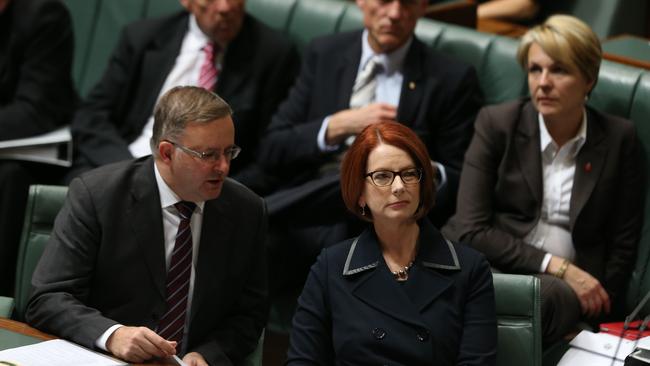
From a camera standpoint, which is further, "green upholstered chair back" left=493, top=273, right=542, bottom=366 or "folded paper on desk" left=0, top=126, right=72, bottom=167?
"folded paper on desk" left=0, top=126, right=72, bottom=167

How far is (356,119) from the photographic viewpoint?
4148mm

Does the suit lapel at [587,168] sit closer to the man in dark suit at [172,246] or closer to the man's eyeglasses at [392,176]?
the man's eyeglasses at [392,176]

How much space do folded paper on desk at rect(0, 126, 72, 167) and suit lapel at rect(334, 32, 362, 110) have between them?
3.57ft

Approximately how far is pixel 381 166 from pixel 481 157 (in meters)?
0.96

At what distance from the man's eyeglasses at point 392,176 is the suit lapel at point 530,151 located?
0.93 meters

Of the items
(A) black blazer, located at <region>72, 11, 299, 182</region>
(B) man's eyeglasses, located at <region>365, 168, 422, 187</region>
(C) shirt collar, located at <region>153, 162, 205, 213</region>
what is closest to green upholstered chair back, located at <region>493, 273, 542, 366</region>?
(B) man's eyeglasses, located at <region>365, 168, 422, 187</region>

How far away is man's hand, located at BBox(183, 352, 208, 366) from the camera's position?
9.91 feet

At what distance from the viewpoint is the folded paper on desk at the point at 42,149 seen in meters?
4.51

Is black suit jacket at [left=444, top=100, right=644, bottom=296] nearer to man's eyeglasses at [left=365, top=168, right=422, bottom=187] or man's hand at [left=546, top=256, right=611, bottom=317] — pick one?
man's hand at [left=546, top=256, right=611, bottom=317]

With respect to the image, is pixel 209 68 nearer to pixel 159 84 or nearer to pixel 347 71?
pixel 159 84

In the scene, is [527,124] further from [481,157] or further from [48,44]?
[48,44]

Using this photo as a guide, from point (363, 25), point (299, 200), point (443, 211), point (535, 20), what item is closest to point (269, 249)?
point (299, 200)

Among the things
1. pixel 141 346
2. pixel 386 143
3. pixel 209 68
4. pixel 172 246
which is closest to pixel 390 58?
pixel 209 68

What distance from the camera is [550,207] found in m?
3.85
